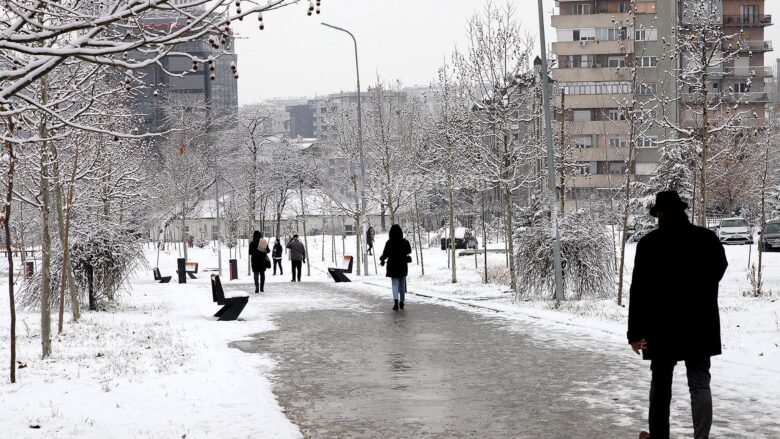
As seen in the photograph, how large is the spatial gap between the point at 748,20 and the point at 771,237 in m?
61.8

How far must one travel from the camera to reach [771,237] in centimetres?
4909

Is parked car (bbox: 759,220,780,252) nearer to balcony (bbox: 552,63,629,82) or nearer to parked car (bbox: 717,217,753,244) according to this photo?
parked car (bbox: 717,217,753,244)

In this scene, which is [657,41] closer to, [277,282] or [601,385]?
[277,282]

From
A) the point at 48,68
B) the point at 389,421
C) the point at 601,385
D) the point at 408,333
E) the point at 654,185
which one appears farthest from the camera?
the point at 654,185

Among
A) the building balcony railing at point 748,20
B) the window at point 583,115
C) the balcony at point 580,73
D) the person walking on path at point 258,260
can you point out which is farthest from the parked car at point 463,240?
the building balcony railing at point 748,20

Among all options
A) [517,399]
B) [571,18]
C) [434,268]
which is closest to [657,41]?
[571,18]

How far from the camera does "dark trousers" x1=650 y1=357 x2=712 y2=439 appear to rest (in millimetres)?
6719

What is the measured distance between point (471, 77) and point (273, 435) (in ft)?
67.9

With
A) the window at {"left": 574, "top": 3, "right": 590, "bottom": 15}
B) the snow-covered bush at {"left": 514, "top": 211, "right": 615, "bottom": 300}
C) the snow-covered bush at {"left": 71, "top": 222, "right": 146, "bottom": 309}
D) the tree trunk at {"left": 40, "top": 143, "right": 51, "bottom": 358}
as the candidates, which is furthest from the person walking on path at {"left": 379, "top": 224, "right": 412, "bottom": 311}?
the window at {"left": 574, "top": 3, "right": 590, "bottom": 15}

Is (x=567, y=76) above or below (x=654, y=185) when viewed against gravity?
above

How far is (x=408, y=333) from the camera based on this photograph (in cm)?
1552

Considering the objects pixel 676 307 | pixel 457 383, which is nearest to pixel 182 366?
pixel 457 383

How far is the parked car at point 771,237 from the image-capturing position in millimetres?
48938

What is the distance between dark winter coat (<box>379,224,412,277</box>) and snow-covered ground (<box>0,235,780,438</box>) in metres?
1.75
